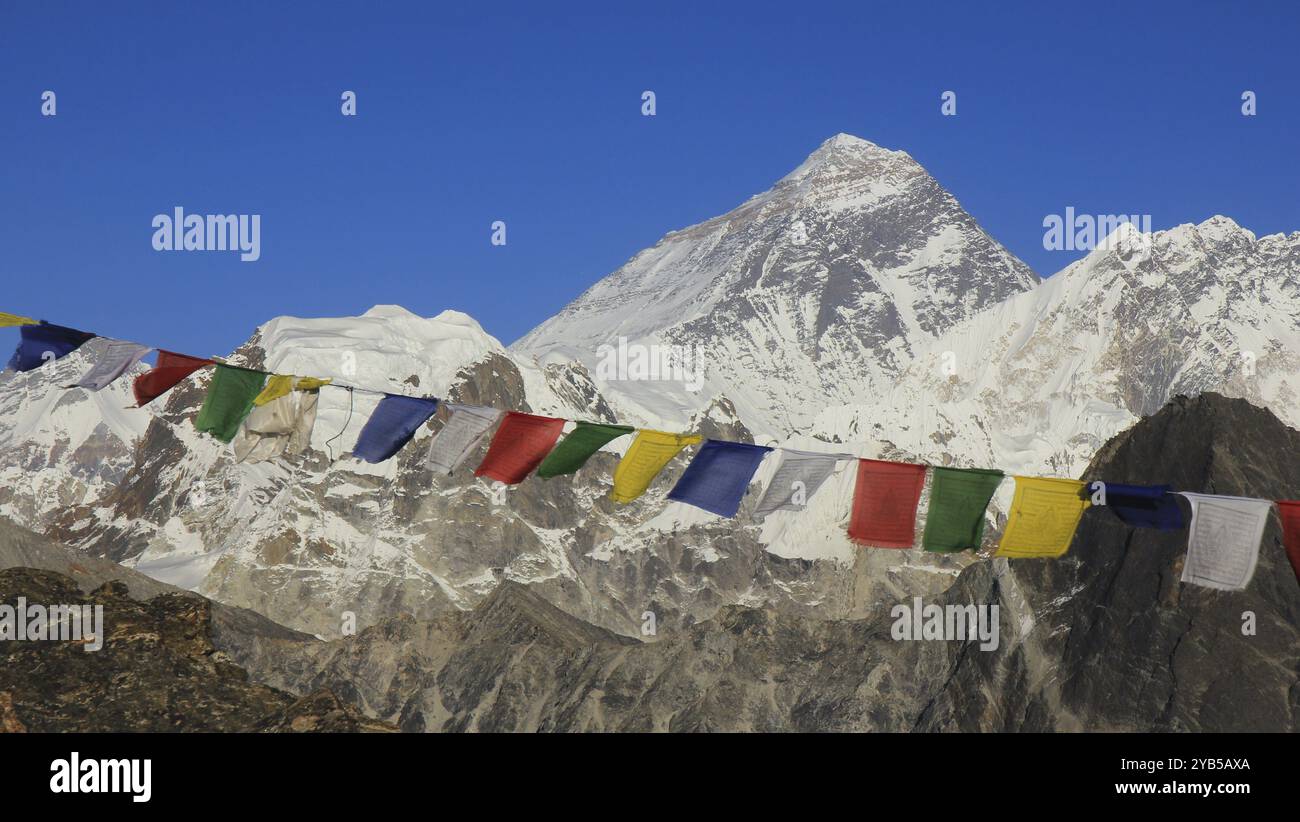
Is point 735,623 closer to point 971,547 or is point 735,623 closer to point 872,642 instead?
point 872,642

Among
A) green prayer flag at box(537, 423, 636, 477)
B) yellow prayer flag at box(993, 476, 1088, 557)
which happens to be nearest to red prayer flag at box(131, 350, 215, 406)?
green prayer flag at box(537, 423, 636, 477)

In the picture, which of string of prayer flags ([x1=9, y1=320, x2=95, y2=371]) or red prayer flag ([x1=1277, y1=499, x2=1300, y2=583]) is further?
string of prayer flags ([x1=9, y1=320, x2=95, y2=371])

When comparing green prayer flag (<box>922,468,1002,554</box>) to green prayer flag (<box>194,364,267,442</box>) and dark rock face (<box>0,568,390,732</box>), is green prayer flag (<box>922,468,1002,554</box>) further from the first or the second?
green prayer flag (<box>194,364,267,442</box>)

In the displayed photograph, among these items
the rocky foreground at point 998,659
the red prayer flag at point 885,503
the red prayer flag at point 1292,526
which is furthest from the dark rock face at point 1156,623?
the red prayer flag at point 1292,526

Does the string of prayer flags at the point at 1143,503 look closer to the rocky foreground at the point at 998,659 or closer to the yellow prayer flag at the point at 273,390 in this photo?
the yellow prayer flag at the point at 273,390

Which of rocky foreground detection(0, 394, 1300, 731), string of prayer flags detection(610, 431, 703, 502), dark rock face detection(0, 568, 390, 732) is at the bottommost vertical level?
rocky foreground detection(0, 394, 1300, 731)
